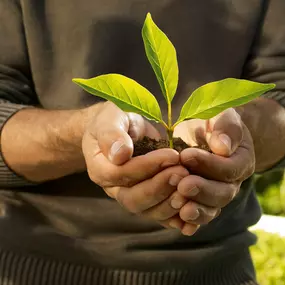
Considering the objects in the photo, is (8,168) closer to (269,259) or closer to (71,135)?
(71,135)

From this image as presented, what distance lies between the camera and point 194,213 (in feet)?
1.95

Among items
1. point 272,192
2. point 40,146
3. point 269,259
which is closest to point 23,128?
point 40,146

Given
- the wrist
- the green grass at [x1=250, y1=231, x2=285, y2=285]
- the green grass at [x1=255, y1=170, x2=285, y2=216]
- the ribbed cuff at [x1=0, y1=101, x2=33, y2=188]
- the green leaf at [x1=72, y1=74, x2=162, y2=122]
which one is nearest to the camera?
the green leaf at [x1=72, y1=74, x2=162, y2=122]

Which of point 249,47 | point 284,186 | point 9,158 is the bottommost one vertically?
point 284,186

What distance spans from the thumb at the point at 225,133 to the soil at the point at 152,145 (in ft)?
0.07

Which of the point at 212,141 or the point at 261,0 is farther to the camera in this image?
the point at 261,0

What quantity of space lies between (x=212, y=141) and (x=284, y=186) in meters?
1.02

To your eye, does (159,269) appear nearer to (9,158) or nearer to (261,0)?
(9,158)

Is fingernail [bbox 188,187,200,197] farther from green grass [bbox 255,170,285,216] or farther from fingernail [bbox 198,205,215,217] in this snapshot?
green grass [bbox 255,170,285,216]

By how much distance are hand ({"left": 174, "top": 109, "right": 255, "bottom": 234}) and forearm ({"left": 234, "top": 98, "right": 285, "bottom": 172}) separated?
0.58 ft

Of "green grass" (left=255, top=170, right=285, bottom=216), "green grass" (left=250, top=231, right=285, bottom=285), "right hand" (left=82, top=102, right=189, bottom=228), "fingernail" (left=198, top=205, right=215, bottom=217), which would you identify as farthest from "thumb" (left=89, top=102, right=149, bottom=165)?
"green grass" (left=255, top=170, right=285, bottom=216)

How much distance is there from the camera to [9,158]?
86 cm

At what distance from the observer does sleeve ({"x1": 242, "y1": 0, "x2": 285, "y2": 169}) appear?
0.88 metres

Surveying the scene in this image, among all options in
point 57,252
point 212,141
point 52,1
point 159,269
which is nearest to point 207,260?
point 159,269
